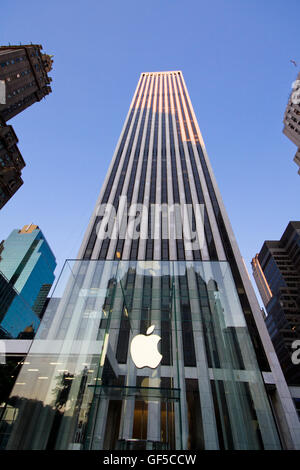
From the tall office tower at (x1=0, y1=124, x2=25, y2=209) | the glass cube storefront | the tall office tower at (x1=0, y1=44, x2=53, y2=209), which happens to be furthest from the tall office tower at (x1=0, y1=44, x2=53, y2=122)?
the glass cube storefront

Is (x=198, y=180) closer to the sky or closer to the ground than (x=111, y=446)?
closer to the sky

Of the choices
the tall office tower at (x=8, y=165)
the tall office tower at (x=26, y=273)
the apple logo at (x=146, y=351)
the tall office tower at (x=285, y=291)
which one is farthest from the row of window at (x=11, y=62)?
the tall office tower at (x=285, y=291)

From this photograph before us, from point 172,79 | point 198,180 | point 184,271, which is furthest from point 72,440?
point 172,79

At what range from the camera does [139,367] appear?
20.8 ft

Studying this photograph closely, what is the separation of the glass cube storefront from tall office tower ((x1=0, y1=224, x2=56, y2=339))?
125015 millimetres

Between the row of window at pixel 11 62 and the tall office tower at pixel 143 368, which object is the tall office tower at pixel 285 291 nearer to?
the tall office tower at pixel 143 368

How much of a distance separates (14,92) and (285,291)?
109 m

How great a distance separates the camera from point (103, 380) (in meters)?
5.87

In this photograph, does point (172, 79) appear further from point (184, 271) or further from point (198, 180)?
point (184, 271)

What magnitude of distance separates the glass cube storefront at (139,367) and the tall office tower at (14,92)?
56.4 meters

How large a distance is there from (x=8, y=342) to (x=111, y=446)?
16.3 meters

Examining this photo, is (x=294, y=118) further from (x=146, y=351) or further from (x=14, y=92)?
(x=146, y=351)

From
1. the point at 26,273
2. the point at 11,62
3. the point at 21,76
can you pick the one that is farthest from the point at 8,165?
the point at 26,273

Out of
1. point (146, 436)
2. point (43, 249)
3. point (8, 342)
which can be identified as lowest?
point (146, 436)
